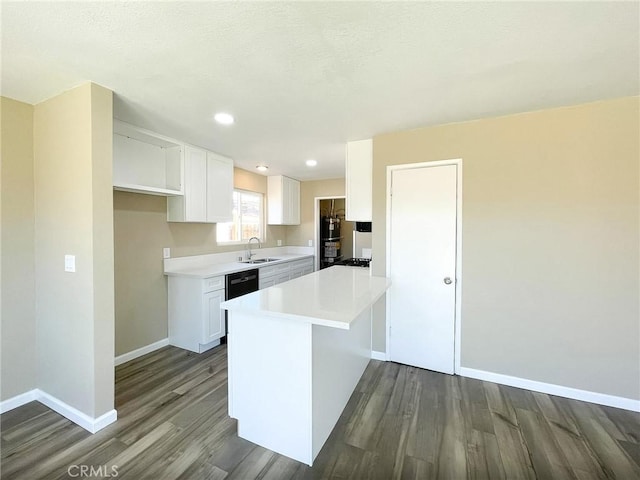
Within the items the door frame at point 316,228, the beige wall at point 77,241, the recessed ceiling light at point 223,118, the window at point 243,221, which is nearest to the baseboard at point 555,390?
the beige wall at point 77,241

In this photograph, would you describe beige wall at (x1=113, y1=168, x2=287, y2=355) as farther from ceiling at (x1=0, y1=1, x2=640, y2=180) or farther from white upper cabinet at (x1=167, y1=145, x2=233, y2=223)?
ceiling at (x1=0, y1=1, x2=640, y2=180)

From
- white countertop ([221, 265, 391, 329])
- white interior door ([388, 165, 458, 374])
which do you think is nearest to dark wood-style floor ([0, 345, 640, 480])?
white interior door ([388, 165, 458, 374])

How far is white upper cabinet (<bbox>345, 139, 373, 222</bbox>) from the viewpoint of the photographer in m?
3.02

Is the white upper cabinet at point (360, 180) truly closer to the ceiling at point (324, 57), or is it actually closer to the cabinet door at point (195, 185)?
→ the ceiling at point (324, 57)

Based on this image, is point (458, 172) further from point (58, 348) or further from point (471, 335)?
point (58, 348)

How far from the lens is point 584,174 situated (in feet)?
7.23

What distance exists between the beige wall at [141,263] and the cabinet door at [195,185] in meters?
0.32

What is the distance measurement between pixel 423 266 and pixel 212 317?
7.76 ft

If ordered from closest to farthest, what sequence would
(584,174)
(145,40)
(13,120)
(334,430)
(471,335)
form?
(145,40) → (334,430) → (13,120) → (584,174) → (471,335)

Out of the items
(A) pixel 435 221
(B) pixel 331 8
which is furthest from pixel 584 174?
(B) pixel 331 8

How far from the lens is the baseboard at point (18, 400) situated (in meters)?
2.07

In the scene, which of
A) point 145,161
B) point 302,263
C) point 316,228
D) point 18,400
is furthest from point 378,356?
point 145,161

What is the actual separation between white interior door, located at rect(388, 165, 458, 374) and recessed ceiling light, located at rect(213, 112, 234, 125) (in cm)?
164

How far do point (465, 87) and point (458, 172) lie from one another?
0.84m
